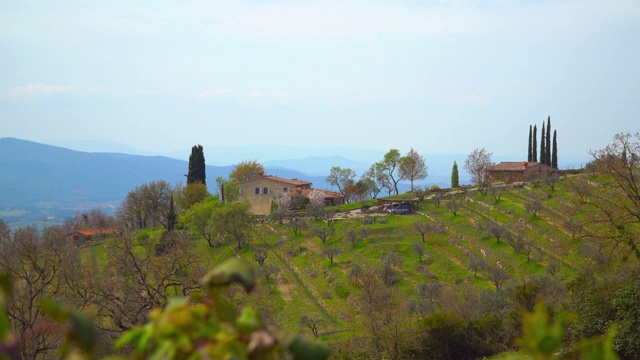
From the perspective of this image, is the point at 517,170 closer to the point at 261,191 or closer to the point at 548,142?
the point at 548,142

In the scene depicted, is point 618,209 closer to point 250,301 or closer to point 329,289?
point 250,301

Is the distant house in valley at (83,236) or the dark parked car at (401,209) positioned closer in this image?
the dark parked car at (401,209)

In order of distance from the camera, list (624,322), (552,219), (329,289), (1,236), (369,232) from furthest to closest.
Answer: (1,236) → (369,232) → (552,219) → (329,289) → (624,322)

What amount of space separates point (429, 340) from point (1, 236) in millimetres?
44296

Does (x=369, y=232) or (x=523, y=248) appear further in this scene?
(x=369, y=232)

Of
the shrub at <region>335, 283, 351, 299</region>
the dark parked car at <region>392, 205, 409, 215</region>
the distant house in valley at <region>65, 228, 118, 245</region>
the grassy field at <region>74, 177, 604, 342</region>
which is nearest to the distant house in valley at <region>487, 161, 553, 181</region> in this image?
the grassy field at <region>74, 177, 604, 342</region>

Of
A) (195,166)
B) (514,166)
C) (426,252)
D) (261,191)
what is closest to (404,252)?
(426,252)

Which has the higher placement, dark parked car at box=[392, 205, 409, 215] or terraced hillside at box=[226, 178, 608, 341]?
dark parked car at box=[392, 205, 409, 215]

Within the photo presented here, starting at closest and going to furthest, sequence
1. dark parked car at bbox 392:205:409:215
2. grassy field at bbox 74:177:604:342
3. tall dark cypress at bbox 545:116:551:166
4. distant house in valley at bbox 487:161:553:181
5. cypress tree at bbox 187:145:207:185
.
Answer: grassy field at bbox 74:177:604:342 < dark parked car at bbox 392:205:409:215 < distant house in valley at bbox 487:161:553:181 < tall dark cypress at bbox 545:116:551:166 < cypress tree at bbox 187:145:207:185

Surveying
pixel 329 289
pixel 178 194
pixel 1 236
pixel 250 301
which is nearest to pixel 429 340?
pixel 250 301

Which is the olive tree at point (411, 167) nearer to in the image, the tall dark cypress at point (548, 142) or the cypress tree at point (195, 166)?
the tall dark cypress at point (548, 142)

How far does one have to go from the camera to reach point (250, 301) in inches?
Answer: 894

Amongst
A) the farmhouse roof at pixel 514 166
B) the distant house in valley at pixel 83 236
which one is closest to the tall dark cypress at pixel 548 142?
the farmhouse roof at pixel 514 166

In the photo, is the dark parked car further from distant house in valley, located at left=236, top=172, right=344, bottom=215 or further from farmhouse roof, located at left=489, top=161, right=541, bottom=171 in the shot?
farmhouse roof, located at left=489, top=161, right=541, bottom=171
